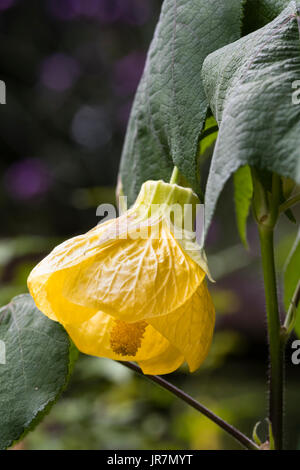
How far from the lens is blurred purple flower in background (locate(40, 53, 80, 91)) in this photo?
2703mm

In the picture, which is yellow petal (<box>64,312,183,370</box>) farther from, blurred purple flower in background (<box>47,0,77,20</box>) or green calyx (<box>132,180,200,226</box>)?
blurred purple flower in background (<box>47,0,77,20</box>)

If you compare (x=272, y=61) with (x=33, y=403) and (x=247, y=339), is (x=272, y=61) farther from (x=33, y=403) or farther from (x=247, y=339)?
(x=247, y=339)

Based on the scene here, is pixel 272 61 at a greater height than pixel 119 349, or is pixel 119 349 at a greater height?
pixel 272 61

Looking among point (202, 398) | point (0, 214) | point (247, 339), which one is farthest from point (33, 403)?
point (0, 214)

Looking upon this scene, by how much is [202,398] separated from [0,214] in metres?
1.69

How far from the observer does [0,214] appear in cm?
282

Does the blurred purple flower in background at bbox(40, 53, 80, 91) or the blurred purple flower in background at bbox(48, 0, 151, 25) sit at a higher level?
the blurred purple flower in background at bbox(48, 0, 151, 25)

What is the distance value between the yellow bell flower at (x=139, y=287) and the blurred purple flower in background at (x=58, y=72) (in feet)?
7.74

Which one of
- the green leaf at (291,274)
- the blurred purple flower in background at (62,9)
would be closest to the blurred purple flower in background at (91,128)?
the blurred purple flower in background at (62,9)

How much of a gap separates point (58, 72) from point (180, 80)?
242 centimetres

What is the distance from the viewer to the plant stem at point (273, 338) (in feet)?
1.47

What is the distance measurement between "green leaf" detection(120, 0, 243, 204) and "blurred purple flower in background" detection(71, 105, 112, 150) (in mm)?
2388

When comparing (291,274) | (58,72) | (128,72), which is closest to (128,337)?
(291,274)

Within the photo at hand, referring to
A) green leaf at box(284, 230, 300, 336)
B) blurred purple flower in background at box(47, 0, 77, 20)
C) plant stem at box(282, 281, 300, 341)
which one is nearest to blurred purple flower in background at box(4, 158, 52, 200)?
blurred purple flower in background at box(47, 0, 77, 20)
